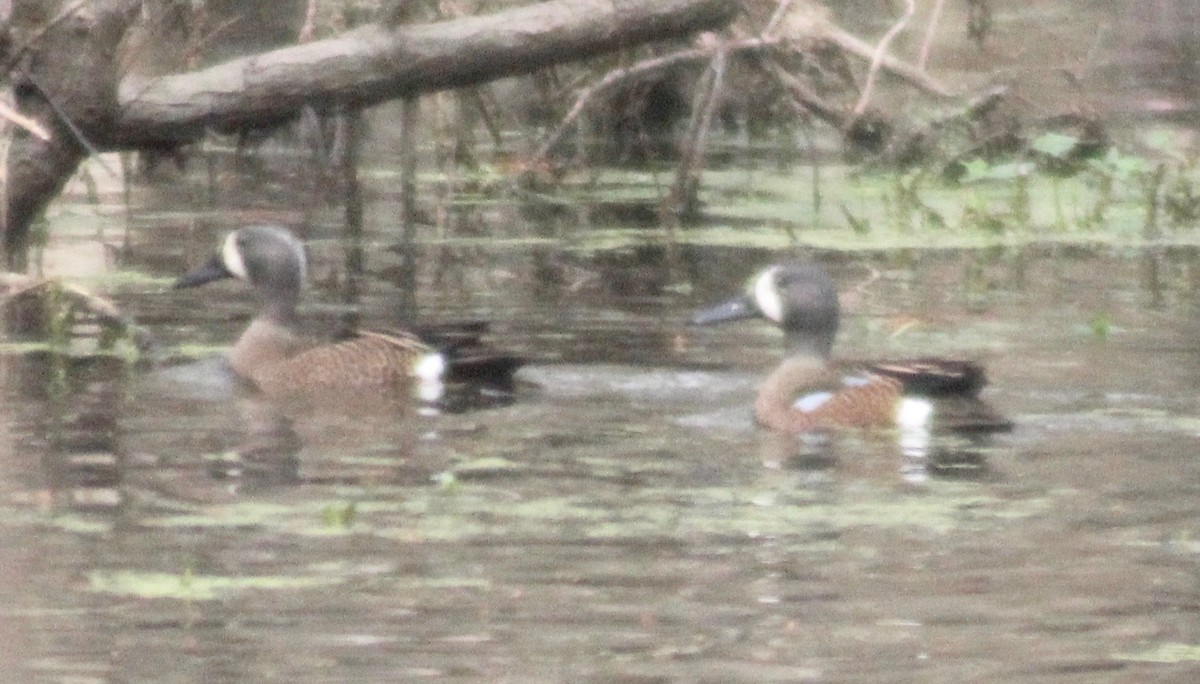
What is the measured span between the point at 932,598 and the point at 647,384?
3.85 metres

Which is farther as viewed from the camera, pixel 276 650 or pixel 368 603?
pixel 368 603

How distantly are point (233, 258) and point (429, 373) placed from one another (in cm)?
155

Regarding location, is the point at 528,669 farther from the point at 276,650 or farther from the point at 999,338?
the point at 999,338

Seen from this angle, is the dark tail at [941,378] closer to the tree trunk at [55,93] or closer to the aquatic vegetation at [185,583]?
the aquatic vegetation at [185,583]

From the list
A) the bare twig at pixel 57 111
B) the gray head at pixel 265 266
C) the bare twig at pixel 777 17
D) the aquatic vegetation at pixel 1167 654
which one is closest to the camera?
the aquatic vegetation at pixel 1167 654

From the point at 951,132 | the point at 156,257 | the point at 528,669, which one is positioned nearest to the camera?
the point at 528,669

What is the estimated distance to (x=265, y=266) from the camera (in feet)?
40.2

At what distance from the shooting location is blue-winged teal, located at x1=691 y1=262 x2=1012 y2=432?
10.1 meters

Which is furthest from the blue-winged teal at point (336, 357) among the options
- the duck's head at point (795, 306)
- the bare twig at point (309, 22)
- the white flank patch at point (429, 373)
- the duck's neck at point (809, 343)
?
the bare twig at point (309, 22)

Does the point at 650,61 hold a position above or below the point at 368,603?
above

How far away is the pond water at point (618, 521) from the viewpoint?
6.70 metres

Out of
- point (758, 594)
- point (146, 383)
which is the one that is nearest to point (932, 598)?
point (758, 594)

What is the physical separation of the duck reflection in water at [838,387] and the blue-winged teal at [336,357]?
104cm

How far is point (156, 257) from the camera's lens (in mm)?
15320
